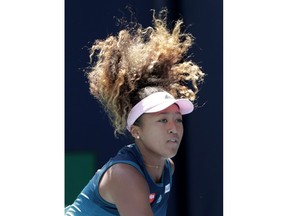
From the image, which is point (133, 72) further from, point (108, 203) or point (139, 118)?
point (108, 203)

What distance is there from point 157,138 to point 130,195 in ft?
0.92

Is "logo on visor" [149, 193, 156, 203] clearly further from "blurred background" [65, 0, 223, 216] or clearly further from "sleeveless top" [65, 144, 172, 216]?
"blurred background" [65, 0, 223, 216]

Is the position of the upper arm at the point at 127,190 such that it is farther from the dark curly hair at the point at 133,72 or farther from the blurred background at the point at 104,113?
the blurred background at the point at 104,113

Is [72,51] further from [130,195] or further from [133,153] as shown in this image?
[130,195]

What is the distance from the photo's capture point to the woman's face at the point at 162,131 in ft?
7.06

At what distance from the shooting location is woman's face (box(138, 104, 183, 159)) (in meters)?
2.15

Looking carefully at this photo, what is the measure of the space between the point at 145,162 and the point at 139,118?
18 cm

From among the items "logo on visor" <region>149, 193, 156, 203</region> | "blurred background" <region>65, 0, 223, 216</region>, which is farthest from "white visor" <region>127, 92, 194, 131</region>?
"blurred background" <region>65, 0, 223, 216</region>

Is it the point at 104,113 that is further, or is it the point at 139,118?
the point at 104,113

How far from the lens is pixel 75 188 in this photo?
120 inches

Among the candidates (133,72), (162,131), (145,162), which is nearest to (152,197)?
(145,162)

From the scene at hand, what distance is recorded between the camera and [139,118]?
222 centimetres

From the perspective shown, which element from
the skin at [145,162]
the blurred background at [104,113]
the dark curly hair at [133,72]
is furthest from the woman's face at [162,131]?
the blurred background at [104,113]
